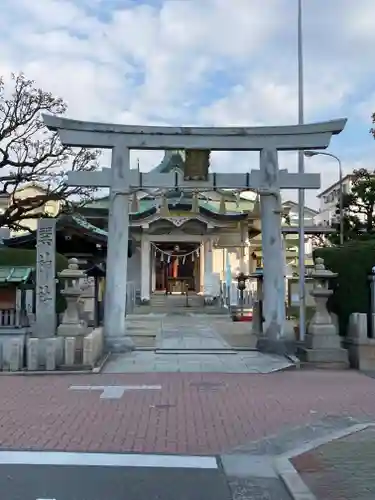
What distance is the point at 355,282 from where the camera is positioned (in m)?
14.7

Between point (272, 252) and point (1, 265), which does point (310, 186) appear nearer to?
point (272, 252)

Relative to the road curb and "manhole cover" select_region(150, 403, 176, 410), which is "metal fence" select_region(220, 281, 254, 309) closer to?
"manhole cover" select_region(150, 403, 176, 410)

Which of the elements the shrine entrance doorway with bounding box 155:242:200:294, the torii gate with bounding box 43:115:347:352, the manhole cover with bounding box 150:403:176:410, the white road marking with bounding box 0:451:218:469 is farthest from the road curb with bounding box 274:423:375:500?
the shrine entrance doorway with bounding box 155:242:200:294

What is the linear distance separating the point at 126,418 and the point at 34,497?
3.34m

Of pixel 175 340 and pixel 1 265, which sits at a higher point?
pixel 1 265

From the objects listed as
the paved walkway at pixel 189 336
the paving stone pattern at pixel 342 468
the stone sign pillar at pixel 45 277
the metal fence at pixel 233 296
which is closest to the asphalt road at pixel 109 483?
the paving stone pattern at pixel 342 468

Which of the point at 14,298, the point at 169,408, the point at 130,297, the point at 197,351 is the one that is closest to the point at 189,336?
the point at 197,351

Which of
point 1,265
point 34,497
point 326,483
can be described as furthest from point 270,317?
point 34,497

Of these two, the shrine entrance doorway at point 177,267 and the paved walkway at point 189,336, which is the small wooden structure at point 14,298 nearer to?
the paved walkway at point 189,336

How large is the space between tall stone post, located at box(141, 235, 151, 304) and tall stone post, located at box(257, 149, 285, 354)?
54.1 feet

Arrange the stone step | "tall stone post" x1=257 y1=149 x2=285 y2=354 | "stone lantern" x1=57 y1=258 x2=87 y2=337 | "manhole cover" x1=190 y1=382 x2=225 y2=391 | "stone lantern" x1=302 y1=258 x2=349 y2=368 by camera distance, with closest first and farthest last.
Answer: "manhole cover" x1=190 y1=382 x2=225 y2=391 → "stone lantern" x1=57 y1=258 x2=87 y2=337 → "stone lantern" x1=302 y1=258 x2=349 y2=368 → the stone step → "tall stone post" x1=257 y1=149 x2=285 y2=354

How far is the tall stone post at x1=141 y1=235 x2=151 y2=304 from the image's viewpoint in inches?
1265

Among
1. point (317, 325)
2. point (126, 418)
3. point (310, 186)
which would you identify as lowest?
point (126, 418)

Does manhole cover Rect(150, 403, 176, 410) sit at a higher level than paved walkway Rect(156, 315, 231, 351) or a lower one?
lower
